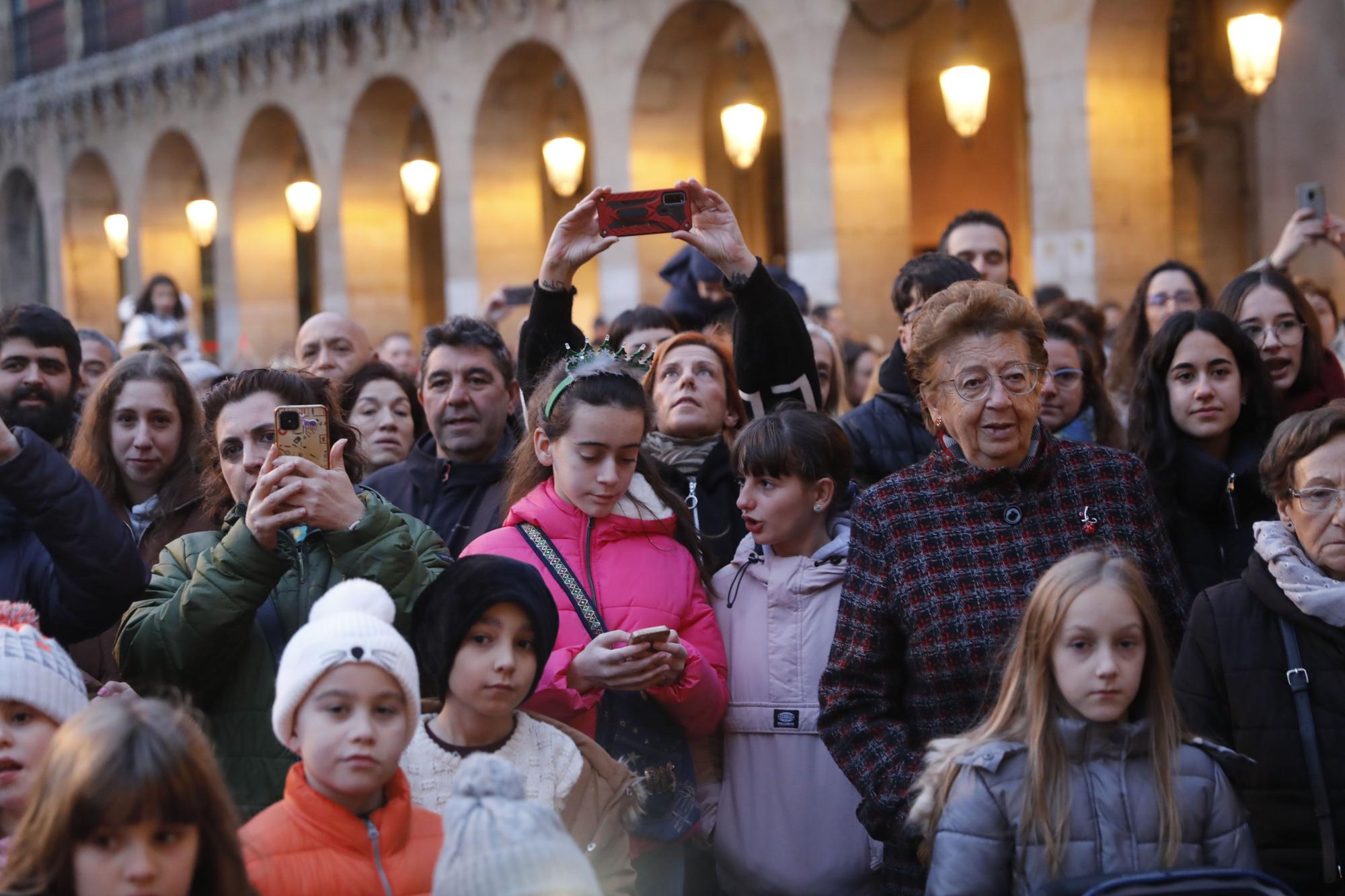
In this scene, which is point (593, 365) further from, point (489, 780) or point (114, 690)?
point (489, 780)

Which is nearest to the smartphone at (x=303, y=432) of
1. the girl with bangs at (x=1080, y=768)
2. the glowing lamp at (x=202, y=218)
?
the girl with bangs at (x=1080, y=768)

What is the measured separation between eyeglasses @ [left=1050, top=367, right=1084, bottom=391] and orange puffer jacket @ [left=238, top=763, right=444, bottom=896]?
3560 mm

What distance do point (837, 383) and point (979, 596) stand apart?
2.51m

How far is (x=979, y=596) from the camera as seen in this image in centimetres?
370

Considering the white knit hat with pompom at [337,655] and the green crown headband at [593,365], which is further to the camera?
the green crown headband at [593,365]

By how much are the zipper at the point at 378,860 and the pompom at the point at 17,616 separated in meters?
0.99

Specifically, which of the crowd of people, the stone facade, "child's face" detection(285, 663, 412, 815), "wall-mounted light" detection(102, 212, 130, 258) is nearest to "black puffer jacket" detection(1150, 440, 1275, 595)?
the crowd of people

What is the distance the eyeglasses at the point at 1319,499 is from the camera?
3953mm

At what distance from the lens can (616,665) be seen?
3.85 meters

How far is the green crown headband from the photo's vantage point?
4.44 meters

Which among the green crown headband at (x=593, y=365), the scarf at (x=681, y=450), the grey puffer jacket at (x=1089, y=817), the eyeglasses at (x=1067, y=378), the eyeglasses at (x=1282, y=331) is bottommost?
the grey puffer jacket at (x=1089, y=817)

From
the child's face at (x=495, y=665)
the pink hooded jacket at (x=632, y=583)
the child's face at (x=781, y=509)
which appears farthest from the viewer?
the child's face at (x=781, y=509)

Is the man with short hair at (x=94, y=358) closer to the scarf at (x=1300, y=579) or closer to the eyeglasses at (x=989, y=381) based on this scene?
the eyeglasses at (x=989, y=381)

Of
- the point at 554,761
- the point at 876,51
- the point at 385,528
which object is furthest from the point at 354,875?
the point at 876,51
